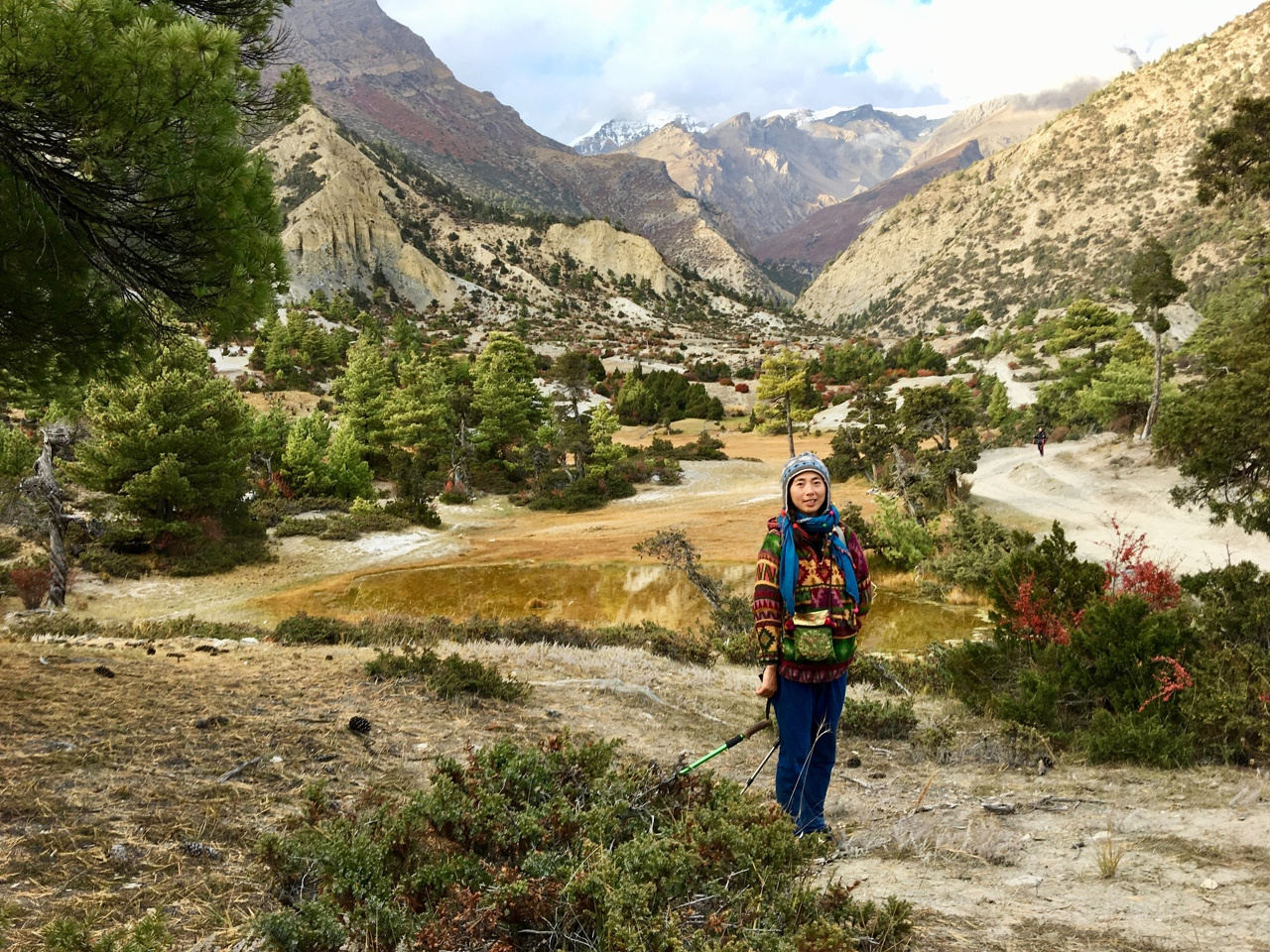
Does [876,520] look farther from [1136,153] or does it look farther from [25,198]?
[1136,153]

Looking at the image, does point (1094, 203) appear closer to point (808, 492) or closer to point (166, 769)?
point (808, 492)

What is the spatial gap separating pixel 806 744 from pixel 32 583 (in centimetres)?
1586

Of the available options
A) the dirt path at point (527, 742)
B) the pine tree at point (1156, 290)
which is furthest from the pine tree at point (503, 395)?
the pine tree at point (1156, 290)

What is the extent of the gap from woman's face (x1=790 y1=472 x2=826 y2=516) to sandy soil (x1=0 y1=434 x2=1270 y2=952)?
1596 millimetres

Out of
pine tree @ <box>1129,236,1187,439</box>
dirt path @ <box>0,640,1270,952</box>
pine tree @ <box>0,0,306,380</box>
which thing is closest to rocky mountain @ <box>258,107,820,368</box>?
pine tree @ <box>1129,236,1187,439</box>

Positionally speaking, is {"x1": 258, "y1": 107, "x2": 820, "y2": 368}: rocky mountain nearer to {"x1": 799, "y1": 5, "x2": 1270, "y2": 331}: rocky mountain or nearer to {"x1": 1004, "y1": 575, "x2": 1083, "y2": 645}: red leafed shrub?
{"x1": 799, "y1": 5, "x2": 1270, "y2": 331}: rocky mountain

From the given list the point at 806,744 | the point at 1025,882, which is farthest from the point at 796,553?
the point at 1025,882

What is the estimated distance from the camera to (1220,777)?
4.26m

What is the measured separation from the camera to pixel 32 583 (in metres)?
13.1

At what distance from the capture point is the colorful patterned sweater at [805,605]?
135 inches

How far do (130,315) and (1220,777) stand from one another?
7.62 metres

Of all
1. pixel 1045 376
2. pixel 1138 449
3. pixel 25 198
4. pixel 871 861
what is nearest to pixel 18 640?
pixel 25 198

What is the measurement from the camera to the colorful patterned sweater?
11.3 ft

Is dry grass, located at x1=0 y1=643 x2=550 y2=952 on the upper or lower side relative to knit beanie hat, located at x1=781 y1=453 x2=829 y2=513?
lower
